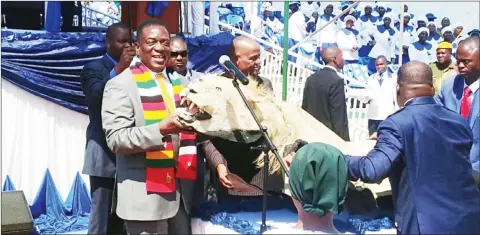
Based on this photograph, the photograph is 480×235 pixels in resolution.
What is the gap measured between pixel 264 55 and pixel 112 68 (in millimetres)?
4799

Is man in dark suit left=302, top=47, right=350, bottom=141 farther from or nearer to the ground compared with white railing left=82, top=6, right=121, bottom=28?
nearer to the ground

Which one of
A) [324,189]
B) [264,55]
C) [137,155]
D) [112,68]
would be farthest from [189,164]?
[264,55]

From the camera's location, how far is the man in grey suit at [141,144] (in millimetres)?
2385

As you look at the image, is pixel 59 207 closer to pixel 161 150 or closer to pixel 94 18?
pixel 161 150

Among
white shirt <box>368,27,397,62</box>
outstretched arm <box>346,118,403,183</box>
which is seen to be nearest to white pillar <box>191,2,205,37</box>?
outstretched arm <box>346,118,403,183</box>

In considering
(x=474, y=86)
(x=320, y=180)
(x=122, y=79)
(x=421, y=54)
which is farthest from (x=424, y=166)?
(x=421, y=54)

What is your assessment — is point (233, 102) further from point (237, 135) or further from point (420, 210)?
point (420, 210)

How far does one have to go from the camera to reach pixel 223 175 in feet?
8.50

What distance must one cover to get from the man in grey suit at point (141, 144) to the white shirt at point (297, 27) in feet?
29.1

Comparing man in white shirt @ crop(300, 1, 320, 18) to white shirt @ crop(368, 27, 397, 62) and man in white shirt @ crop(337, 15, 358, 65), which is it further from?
man in white shirt @ crop(337, 15, 358, 65)

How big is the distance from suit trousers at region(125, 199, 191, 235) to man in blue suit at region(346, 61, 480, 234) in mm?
843

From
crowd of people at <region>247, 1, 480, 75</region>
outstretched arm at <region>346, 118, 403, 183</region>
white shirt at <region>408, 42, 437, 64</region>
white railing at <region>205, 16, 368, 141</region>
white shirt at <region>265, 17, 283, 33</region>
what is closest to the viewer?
outstretched arm at <region>346, 118, 403, 183</region>

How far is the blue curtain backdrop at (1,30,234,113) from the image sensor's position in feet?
16.7

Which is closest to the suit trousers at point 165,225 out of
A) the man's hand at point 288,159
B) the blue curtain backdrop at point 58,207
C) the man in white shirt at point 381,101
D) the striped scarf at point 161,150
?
the striped scarf at point 161,150
